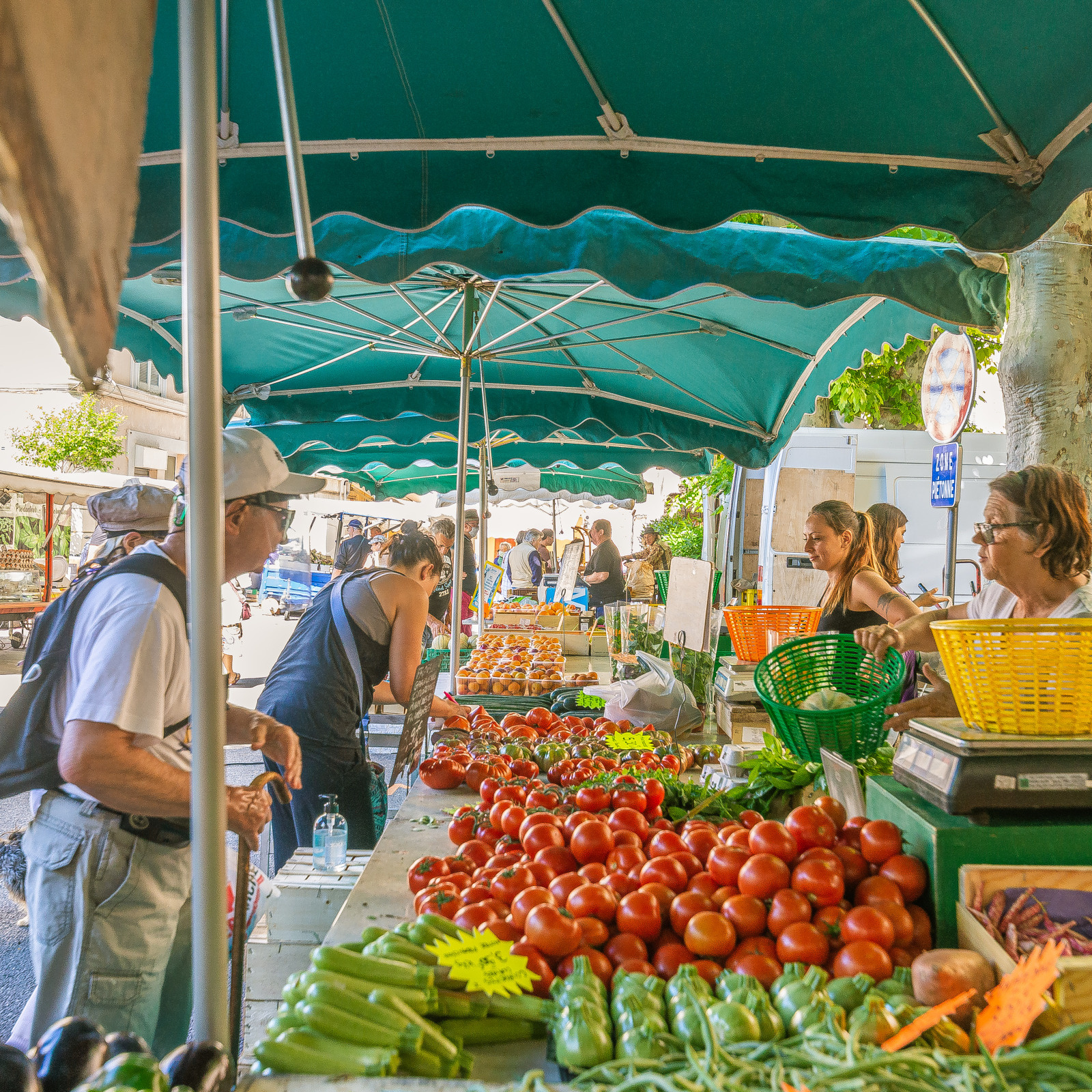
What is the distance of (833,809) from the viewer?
2.16 metres

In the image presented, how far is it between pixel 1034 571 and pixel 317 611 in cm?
282

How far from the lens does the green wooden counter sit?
1712 mm

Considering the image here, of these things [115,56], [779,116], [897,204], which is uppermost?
[779,116]

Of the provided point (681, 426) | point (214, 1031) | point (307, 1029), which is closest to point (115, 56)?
point (214, 1031)

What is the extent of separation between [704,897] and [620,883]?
21 centimetres

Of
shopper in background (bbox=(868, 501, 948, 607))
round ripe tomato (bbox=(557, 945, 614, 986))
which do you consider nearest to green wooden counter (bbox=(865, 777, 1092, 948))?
round ripe tomato (bbox=(557, 945, 614, 986))

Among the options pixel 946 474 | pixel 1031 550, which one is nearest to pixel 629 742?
pixel 1031 550

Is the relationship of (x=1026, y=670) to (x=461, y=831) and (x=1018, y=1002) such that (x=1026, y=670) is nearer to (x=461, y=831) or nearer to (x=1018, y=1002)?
(x=1018, y=1002)

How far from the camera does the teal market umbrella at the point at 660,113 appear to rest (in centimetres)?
219

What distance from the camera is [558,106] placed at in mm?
2529

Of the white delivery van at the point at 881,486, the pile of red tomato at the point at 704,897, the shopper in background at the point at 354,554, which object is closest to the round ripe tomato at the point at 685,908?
the pile of red tomato at the point at 704,897

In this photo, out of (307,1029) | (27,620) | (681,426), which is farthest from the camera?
(27,620)

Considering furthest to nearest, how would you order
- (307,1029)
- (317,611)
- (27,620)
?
(27,620)
(317,611)
(307,1029)

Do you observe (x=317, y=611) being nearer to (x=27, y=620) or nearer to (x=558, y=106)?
(x=558, y=106)
